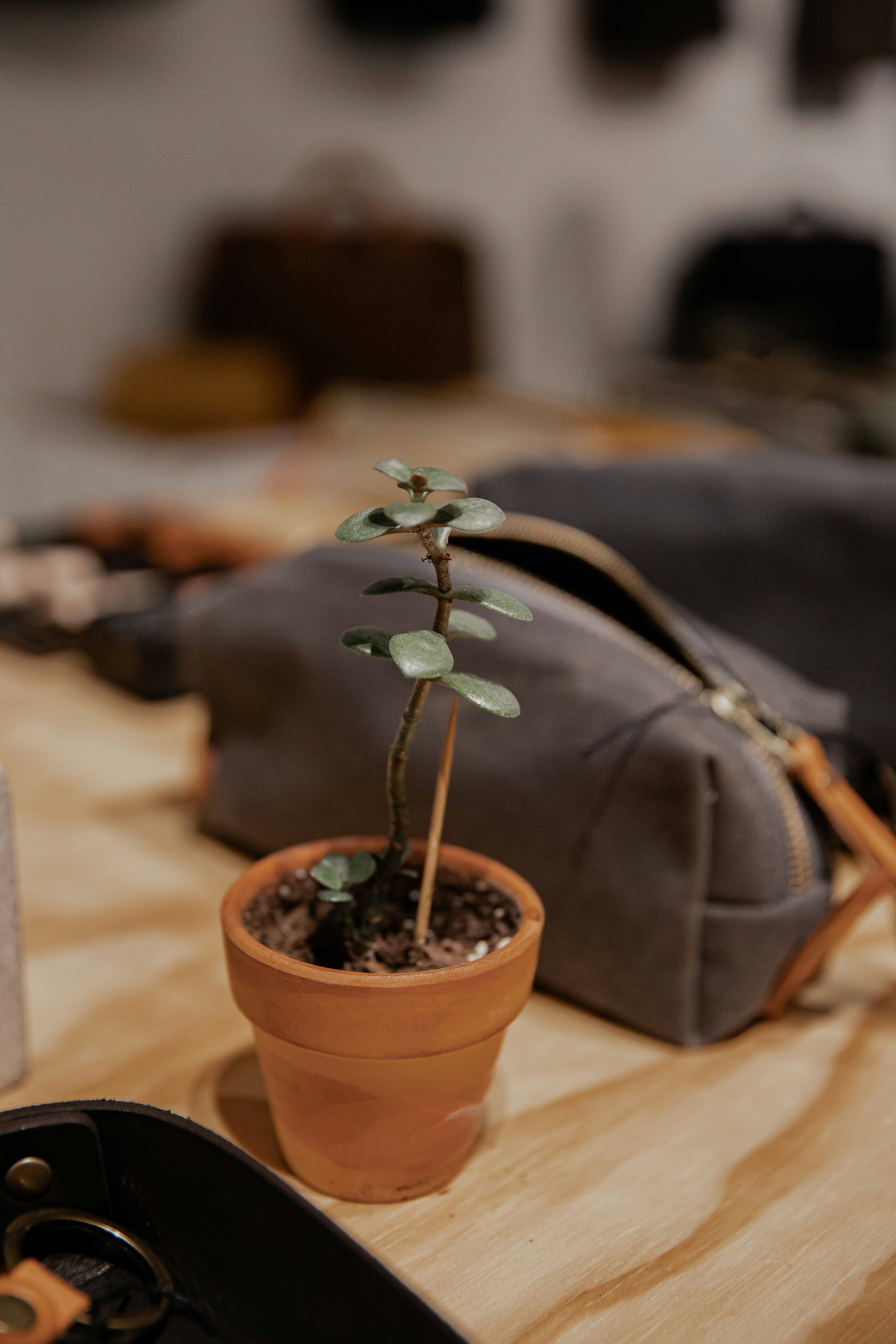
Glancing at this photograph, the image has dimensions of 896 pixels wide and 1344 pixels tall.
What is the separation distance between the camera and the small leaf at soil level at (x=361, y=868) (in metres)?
0.32

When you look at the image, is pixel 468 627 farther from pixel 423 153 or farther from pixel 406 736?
pixel 423 153

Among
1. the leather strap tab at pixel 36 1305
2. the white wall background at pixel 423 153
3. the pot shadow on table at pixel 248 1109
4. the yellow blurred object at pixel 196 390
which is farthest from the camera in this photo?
the white wall background at pixel 423 153

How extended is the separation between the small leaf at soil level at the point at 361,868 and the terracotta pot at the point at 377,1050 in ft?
0.09

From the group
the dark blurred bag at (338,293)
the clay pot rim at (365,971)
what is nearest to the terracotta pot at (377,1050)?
the clay pot rim at (365,971)

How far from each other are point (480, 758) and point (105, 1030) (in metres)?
0.17

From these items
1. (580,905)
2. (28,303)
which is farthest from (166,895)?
(28,303)

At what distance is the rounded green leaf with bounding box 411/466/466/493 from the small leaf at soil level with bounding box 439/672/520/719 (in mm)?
48

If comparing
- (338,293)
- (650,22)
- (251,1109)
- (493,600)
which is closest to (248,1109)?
(251,1109)

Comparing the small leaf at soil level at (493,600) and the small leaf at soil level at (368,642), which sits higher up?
the small leaf at soil level at (493,600)

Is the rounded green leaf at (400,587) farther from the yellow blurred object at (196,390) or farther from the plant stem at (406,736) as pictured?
the yellow blurred object at (196,390)

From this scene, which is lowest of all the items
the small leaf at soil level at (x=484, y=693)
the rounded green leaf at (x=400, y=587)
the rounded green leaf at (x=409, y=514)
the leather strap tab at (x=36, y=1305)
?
the leather strap tab at (x=36, y=1305)

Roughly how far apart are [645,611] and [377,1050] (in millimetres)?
224

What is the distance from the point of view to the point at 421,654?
27 cm

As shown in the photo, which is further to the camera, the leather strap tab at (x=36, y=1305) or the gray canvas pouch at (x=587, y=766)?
the gray canvas pouch at (x=587, y=766)
